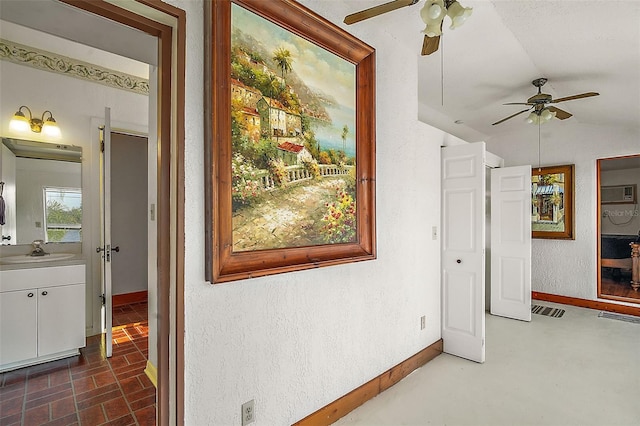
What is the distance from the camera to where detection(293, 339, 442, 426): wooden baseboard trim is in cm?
195

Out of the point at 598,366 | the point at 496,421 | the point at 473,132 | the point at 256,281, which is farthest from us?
the point at 473,132

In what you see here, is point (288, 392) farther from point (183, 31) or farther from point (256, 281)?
point (183, 31)

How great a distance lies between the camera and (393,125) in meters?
2.52

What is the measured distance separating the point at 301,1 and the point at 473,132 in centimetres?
440

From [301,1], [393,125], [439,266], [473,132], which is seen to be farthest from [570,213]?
[301,1]

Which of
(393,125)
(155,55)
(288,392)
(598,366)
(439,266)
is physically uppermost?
(155,55)

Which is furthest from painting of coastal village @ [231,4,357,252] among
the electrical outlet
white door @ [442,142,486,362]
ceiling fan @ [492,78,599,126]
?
ceiling fan @ [492,78,599,126]

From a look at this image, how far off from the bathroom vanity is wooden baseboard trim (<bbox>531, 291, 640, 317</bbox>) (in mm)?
5858

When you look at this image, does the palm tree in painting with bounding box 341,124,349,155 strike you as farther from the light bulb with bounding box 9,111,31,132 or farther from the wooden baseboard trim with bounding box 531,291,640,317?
the wooden baseboard trim with bounding box 531,291,640,317

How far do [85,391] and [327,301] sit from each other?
1.90 metres

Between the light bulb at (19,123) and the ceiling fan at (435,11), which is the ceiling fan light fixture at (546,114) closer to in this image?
the ceiling fan at (435,11)

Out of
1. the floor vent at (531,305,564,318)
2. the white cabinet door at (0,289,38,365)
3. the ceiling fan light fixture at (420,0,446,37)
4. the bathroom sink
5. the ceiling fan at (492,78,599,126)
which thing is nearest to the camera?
the ceiling fan light fixture at (420,0,446,37)

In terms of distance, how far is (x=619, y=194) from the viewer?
4.67 meters

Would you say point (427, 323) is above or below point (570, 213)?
below
